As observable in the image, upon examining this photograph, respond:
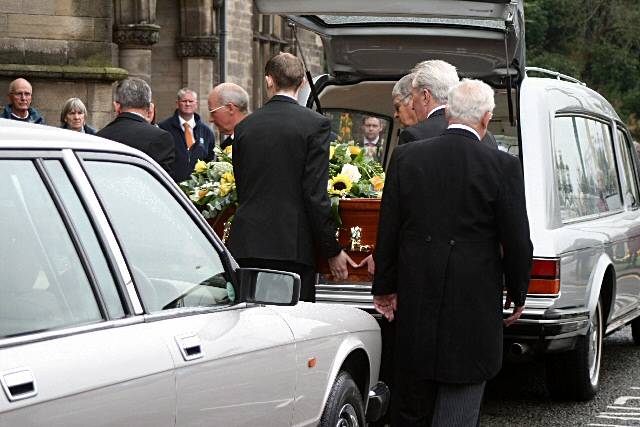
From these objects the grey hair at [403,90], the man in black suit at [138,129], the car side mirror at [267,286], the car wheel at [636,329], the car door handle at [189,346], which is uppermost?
the grey hair at [403,90]

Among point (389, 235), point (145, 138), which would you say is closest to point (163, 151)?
point (145, 138)

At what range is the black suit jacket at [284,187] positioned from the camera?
7.71 metres

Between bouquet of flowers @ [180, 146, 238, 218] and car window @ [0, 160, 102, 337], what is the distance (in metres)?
4.31

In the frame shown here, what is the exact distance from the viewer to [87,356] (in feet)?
13.1

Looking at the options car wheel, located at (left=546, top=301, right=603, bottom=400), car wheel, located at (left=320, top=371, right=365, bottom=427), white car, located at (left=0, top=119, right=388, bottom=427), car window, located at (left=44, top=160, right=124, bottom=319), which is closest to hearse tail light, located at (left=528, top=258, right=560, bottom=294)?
car wheel, located at (left=546, top=301, right=603, bottom=400)

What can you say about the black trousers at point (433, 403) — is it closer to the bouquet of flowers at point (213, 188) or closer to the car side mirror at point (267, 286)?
the car side mirror at point (267, 286)

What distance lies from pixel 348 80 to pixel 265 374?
5.68 meters

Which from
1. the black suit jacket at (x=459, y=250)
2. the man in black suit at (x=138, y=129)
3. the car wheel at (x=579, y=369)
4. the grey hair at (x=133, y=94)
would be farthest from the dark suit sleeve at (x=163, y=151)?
the black suit jacket at (x=459, y=250)

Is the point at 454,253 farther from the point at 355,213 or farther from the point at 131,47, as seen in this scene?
the point at 131,47

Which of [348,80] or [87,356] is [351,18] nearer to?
[348,80]

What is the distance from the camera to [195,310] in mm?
4883

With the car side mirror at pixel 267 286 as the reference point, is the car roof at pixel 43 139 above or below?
above

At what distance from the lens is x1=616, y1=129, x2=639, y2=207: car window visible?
11.2m

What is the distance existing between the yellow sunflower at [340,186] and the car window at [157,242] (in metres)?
3.08
